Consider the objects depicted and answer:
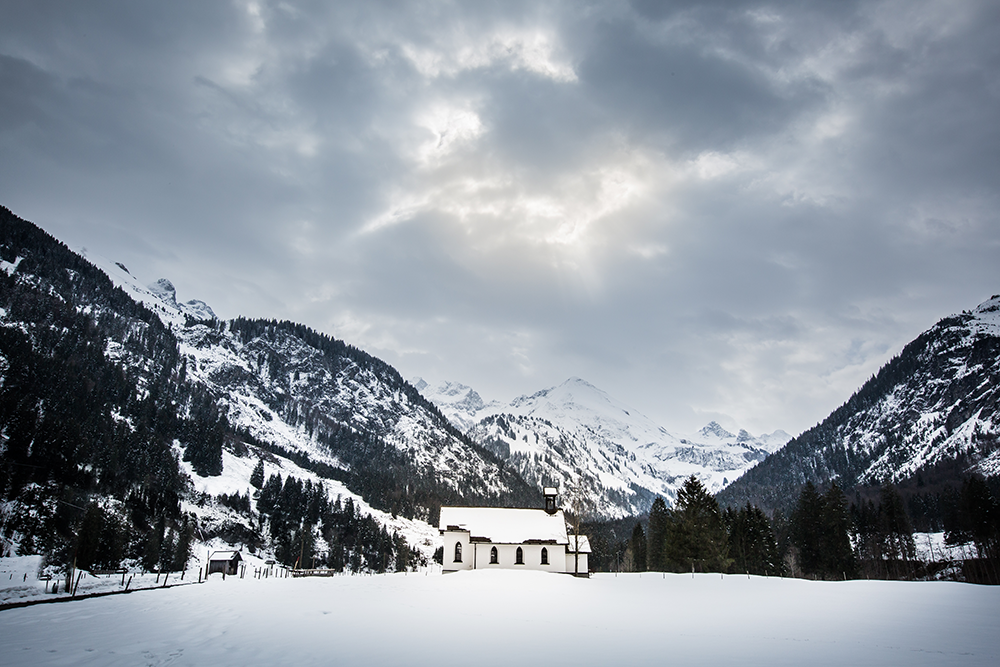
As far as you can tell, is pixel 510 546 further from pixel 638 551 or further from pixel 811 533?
pixel 638 551

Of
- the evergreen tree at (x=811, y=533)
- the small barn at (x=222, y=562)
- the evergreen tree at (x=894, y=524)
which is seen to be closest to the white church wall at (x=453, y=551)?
the small barn at (x=222, y=562)

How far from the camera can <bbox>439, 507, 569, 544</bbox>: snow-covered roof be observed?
6644 centimetres

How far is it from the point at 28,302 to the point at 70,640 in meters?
211

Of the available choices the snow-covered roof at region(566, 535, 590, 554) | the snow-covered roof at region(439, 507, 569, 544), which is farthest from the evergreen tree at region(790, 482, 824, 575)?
the snow-covered roof at region(439, 507, 569, 544)

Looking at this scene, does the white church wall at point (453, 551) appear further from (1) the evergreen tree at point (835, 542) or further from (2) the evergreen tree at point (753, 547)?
(1) the evergreen tree at point (835, 542)

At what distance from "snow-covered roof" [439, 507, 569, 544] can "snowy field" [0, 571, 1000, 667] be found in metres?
29.5

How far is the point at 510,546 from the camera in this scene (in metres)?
65.5

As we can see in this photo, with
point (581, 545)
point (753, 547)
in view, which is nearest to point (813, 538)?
point (753, 547)

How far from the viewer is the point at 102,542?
6550 centimetres

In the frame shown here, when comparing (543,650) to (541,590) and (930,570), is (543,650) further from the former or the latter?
(930,570)

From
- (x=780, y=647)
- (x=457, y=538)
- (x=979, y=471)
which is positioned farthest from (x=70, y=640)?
(x=979, y=471)

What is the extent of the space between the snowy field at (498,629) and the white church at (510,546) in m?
28.6

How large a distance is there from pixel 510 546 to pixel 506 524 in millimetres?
3620

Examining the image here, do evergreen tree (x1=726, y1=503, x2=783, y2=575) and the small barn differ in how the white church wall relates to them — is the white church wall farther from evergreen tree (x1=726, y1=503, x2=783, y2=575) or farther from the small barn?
evergreen tree (x1=726, y1=503, x2=783, y2=575)
